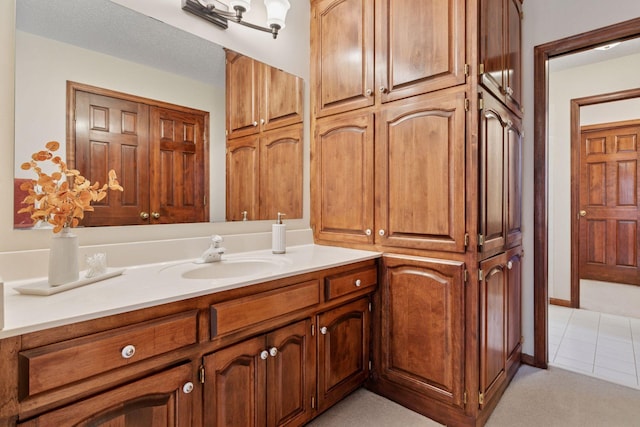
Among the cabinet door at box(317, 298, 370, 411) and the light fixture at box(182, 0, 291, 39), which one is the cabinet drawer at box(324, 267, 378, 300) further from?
the light fixture at box(182, 0, 291, 39)

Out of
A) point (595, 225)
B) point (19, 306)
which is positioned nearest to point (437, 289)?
point (19, 306)

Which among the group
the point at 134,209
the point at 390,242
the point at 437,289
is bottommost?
the point at 437,289

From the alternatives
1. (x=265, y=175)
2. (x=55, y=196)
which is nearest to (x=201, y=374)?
(x=55, y=196)

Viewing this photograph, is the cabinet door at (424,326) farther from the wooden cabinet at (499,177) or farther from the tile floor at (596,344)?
the tile floor at (596,344)

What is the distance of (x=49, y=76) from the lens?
1288 mm

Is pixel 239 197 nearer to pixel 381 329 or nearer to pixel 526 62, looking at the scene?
pixel 381 329

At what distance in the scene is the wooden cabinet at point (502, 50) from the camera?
1639 mm

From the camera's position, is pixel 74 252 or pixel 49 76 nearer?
pixel 74 252

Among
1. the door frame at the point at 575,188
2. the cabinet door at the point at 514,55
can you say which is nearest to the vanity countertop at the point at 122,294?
the cabinet door at the point at 514,55

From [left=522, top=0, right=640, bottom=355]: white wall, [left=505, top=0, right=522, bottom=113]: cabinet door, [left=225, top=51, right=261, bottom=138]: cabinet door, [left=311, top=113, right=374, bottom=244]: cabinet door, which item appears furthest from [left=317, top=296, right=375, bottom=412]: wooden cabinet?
[left=505, top=0, right=522, bottom=113]: cabinet door

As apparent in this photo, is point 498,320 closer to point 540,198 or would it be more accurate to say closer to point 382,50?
point 540,198

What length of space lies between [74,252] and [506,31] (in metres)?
2.42

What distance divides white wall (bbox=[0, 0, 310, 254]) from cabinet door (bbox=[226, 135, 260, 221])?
86 mm

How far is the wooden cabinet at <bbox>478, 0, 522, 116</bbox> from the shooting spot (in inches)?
64.5
